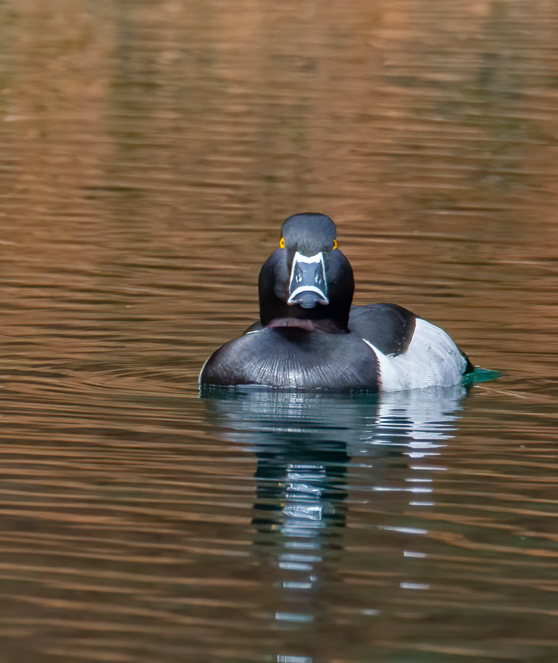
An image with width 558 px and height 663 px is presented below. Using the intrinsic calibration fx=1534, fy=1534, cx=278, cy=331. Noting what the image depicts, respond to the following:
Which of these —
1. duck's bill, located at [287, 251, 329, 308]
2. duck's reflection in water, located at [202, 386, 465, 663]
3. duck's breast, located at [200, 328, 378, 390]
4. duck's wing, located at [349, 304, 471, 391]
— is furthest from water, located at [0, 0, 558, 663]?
duck's bill, located at [287, 251, 329, 308]

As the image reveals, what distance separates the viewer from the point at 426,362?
10.3m

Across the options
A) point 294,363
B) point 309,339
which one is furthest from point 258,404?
point 309,339

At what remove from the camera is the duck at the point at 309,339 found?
31.6ft

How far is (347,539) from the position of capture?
6492 millimetres

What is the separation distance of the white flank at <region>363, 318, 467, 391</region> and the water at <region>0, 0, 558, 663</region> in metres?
0.23

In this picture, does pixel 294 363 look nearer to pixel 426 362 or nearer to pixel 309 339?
pixel 309 339

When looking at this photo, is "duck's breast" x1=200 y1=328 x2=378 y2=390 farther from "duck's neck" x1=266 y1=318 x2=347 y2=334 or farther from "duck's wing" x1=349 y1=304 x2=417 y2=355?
"duck's wing" x1=349 y1=304 x2=417 y2=355

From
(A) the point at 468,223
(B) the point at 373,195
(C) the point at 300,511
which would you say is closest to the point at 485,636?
(C) the point at 300,511

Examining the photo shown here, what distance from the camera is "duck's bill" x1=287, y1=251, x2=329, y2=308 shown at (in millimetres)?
9352

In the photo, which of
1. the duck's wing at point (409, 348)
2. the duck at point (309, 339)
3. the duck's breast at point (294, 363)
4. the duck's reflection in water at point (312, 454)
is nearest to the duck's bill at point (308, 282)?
the duck at point (309, 339)

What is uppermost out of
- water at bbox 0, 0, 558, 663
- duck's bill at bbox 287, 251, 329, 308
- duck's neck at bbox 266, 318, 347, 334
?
duck's bill at bbox 287, 251, 329, 308

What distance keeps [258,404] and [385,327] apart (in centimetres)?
131

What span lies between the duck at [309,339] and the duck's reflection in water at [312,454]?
0.10 metres

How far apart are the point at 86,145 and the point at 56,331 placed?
11.6 meters
